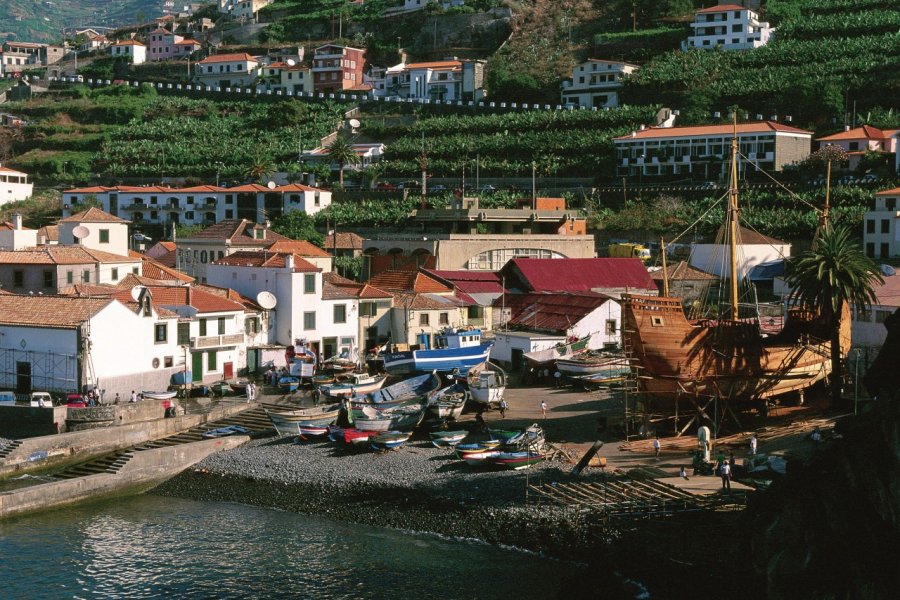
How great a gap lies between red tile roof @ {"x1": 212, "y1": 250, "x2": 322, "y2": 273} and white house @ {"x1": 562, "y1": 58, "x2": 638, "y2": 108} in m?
60.3

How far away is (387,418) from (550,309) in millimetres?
17333

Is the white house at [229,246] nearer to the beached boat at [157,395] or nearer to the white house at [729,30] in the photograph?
the beached boat at [157,395]

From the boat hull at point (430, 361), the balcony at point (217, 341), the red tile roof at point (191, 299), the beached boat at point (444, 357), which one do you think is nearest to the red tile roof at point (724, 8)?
the beached boat at point (444, 357)

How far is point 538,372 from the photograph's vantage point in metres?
50.5

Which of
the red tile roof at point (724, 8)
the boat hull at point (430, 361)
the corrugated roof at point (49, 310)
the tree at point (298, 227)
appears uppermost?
the red tile roof at point (724, 8)

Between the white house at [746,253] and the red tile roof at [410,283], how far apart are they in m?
16.6

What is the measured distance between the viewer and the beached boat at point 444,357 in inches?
1986

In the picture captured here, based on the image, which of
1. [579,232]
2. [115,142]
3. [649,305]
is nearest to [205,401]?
[649,305]

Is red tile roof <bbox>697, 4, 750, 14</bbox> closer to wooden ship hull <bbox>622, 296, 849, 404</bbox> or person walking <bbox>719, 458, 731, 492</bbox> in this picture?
wooden ship hull <bbox>622, 296, 849, 404</bbox>

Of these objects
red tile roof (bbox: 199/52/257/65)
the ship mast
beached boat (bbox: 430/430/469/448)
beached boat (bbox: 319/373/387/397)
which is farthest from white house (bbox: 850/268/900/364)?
red tile roof (bbox: 199/52/257/65)

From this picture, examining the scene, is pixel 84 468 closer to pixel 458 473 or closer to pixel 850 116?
pixel 458 473

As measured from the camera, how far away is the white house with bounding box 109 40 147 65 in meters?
156

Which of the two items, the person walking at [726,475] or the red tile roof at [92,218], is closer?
the person walking at [726,475]

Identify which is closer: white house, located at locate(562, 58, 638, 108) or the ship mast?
the ship mast
